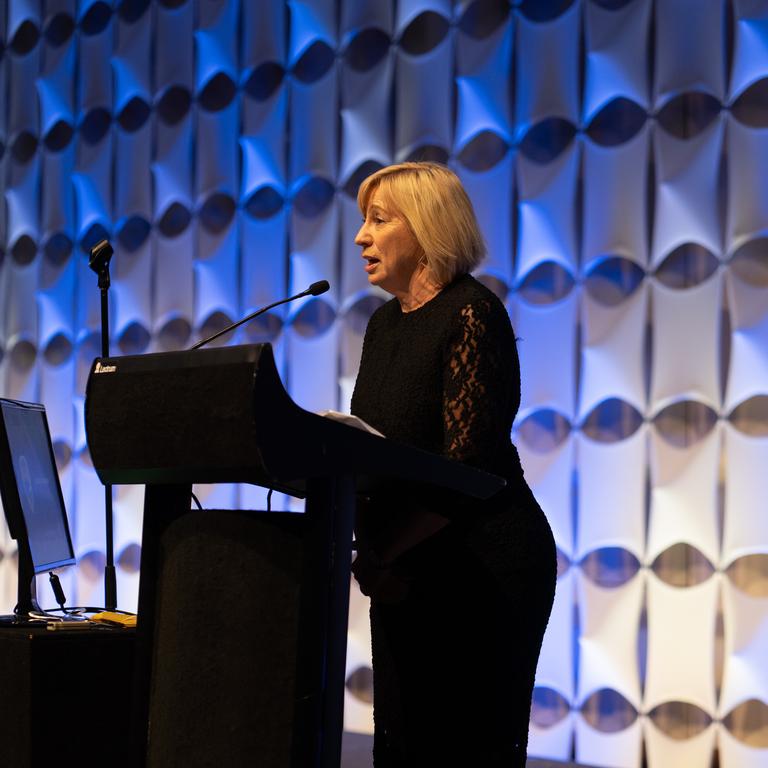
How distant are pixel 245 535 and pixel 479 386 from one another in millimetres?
476

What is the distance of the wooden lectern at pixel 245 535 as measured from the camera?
1.15 meters

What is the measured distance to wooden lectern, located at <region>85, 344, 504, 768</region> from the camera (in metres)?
1.15

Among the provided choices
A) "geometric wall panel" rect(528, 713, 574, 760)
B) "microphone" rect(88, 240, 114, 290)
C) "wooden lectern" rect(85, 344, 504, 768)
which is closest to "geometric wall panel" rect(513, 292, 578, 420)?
"geometric wall panel" rect(528, 713, 574, 760)

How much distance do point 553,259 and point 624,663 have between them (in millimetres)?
1283

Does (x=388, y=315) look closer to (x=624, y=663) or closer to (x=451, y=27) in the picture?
(x=624, y=663)

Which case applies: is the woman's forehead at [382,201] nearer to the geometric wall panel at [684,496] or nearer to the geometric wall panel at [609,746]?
the geometric wall panel at [684,496]

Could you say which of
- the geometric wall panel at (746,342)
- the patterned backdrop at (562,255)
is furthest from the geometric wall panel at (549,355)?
the geometric wall panel at (746,342)

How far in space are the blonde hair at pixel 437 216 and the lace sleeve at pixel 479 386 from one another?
15 centimetres

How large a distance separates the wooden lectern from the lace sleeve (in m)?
0.22

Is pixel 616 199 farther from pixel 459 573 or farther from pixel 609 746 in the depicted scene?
pixel 459 573

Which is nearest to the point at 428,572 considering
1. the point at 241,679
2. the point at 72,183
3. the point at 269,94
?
the point at 241,679

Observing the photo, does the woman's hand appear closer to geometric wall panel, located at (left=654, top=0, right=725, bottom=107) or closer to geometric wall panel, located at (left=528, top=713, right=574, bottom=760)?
geometric wall panel, located at (left=528, top=713, right=574, bottom=760)

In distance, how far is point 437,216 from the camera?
1813 millimetres

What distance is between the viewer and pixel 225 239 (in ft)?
14.0
